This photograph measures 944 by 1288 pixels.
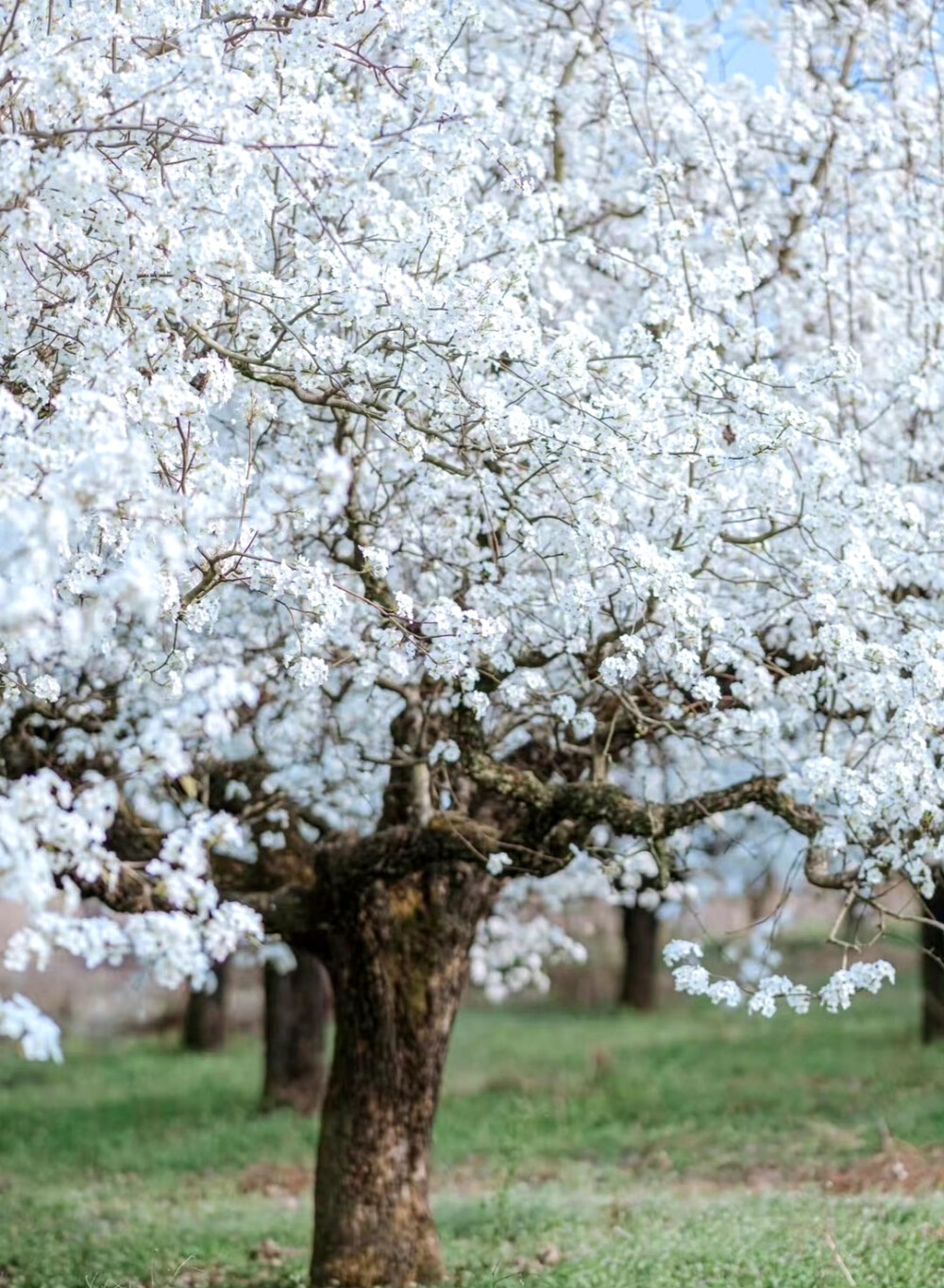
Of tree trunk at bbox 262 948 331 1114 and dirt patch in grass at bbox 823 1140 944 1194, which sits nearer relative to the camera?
dirt patch in grass at bbox 823 1140 944 1194

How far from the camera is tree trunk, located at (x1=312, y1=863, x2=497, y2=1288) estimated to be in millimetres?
11383

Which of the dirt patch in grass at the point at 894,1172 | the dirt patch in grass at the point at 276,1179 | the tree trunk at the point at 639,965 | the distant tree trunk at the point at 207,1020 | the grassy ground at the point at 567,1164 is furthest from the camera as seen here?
the tree trunk at the point at 639,965

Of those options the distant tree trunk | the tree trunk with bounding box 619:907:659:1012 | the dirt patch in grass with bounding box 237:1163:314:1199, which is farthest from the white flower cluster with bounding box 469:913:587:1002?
the tree trunk with bounding box 619:907:659:1012

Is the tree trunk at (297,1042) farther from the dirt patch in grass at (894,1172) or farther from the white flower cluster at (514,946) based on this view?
the dirt patch in grass at (894,1172)

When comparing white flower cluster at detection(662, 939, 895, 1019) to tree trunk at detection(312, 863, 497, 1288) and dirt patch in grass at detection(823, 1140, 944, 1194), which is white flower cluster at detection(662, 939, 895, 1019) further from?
dirt patch in grass at detection(823, 1140, 944, 1194)

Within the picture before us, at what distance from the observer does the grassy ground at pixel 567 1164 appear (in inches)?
445

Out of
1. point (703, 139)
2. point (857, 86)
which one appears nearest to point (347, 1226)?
point (703, 139)

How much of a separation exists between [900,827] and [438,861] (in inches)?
135

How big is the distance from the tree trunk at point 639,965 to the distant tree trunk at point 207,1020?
9.82 m

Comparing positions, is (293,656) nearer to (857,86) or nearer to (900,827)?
(900,827)

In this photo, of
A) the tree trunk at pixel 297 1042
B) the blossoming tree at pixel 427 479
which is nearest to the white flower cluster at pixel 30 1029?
the blossoming tree at pixel 427 479

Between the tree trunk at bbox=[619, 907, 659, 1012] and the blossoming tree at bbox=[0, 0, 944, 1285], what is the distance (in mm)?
21919

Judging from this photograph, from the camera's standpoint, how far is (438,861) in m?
10.6

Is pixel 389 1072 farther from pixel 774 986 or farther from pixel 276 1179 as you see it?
pixel 276 1179
